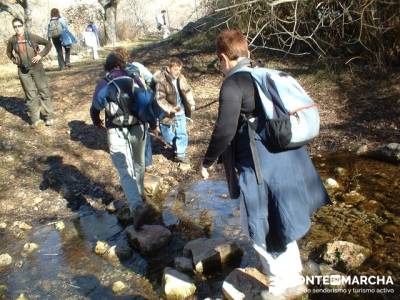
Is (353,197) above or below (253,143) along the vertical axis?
below

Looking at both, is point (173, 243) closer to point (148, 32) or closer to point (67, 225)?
point (67, 225)

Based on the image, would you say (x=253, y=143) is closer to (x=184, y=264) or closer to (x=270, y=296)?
(x=270, y=296)

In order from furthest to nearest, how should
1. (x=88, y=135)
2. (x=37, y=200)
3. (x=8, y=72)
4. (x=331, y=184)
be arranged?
(x=8, y=72)
(x=88, y=135)
(x=37, y=200)
(x=331, y=184)

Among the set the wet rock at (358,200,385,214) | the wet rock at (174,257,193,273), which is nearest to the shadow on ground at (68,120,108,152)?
the wet rock at (174,257,193,273)

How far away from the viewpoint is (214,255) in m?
3.92

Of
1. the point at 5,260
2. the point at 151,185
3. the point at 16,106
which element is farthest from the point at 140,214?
the point at 16,106

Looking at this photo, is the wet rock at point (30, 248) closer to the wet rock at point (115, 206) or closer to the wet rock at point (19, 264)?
the wet rock at point (19, 264)

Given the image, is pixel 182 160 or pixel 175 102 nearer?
pixel 175 102

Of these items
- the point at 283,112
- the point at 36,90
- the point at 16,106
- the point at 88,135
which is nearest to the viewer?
the point at 283,112

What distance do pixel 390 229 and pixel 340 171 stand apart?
1.57m

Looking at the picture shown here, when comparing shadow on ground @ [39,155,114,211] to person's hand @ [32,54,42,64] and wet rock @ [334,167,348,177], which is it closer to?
person's hand @ [32,54,42,64]

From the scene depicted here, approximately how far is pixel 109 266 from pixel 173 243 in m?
0.73

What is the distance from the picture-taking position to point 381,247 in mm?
3990

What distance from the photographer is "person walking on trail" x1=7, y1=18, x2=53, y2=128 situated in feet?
23.2
